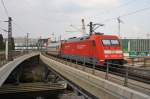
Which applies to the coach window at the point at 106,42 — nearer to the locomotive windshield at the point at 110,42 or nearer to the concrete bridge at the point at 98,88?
the locomotive windshield at the point at 110,42

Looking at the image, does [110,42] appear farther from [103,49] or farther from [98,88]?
[98,88]

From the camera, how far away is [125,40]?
298ft

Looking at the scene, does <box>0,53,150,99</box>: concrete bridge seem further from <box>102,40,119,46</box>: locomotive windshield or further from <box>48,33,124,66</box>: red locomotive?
<box>102,40,119,46</box>: locomotive windshield

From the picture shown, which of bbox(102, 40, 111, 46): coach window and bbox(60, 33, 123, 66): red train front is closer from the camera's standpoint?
bbox(60, 33, 123, 66): red train front

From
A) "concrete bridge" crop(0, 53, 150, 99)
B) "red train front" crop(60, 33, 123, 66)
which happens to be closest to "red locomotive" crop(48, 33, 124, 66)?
"red train front" crop(60, 33, 123, 66)

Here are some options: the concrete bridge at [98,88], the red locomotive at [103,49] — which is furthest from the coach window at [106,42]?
the concrete bridge at [98,88]

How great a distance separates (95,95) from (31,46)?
147 m

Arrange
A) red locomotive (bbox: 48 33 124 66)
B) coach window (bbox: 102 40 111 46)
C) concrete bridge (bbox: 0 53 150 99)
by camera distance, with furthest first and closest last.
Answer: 1. coach window (bbox: 102 40 111 46)
2. red locomotive (bbox: 48 33 124 66)
3. concrete bridge (bbox: 0 53 150 99)

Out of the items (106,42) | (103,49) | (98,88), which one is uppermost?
(106,42)

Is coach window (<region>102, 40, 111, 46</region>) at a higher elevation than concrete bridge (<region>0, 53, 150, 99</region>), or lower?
higher

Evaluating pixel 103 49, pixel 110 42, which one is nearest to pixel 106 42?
pixel 110 42

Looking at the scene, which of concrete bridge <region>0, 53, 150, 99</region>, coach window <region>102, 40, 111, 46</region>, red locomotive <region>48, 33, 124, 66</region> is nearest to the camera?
concrete bridge <region>0, 53, 150, 99</region>

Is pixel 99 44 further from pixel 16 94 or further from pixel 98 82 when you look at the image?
pixel 16 94

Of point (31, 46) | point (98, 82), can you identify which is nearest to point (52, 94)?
point (98, 82)
